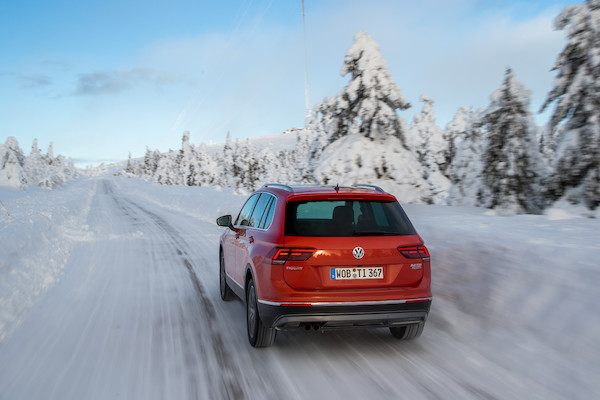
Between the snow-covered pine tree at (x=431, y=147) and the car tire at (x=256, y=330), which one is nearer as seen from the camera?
the car tire at (x=256, y=330)

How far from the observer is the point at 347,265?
4.28 metres

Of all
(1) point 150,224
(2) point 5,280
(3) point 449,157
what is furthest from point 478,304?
(3) point 449,157

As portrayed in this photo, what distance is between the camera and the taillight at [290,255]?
426 cm

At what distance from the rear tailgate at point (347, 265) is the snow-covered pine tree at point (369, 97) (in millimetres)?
16549

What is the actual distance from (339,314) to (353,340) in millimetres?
1023

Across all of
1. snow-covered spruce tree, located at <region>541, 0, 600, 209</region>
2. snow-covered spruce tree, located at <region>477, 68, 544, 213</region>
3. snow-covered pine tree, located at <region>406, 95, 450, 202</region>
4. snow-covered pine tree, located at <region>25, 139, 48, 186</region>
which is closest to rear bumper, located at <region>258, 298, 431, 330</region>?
snow-covered spruce tree, located at <region>541, 0, 600, 209</region>

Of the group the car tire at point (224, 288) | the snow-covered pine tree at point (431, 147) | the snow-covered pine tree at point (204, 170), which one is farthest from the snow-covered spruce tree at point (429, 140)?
the snow-covered pine tree at point (204, 170)

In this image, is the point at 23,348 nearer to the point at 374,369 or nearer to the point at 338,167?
the point at 374,369

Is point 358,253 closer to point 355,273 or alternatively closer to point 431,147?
point 355,273

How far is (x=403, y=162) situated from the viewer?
20234 millimetres

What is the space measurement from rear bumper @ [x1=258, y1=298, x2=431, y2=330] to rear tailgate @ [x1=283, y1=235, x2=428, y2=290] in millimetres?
171

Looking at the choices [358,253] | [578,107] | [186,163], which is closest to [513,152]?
[578,107]

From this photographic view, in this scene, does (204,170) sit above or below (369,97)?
below

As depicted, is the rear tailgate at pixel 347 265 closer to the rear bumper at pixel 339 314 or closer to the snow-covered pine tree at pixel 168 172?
the rear bumper at pixel 339 314
